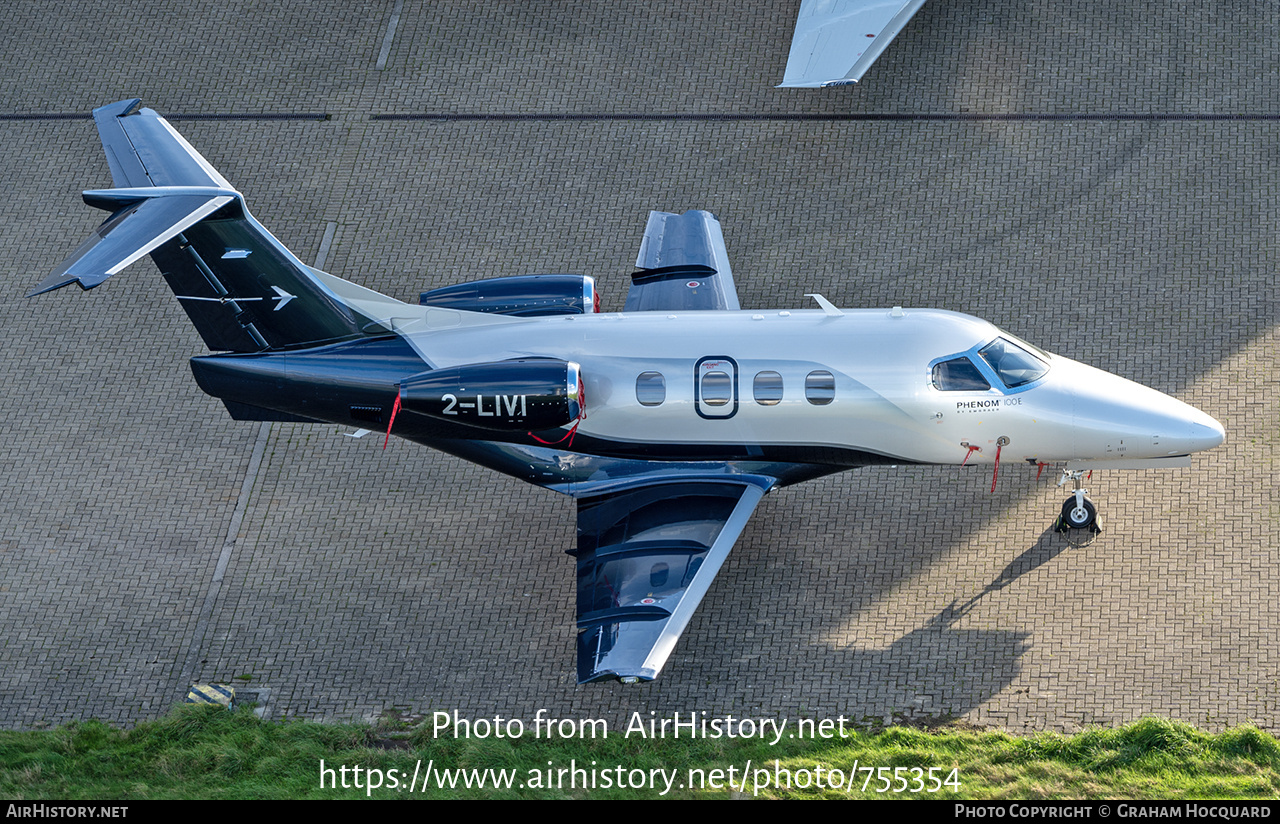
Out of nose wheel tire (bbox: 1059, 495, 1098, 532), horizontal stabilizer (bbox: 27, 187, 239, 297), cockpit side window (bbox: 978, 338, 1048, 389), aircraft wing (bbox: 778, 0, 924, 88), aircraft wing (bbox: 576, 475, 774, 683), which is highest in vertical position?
Answer: aircraft wing (bbox: 778, 0, 924, 88)

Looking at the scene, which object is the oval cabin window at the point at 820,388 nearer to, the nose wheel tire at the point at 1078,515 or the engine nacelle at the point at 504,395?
the engine nacelle at the point at 504,395

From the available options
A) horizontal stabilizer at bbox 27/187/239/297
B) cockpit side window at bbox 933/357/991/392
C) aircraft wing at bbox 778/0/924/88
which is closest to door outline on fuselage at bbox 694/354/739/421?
Result: cockpit side window at bbox 933/357/991/392

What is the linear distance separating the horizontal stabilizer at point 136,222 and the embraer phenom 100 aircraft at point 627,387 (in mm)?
36

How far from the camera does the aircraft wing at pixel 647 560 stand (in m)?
16.9

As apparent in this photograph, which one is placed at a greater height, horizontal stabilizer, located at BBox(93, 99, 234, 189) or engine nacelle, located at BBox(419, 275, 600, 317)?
horizontal stabilizer, located at BBox(93, 99, 234, 189)

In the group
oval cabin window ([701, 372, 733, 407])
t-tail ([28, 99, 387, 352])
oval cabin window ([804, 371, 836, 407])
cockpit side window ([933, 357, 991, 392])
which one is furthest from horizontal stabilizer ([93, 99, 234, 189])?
cockpit side window ([933, 357, 991, 392])

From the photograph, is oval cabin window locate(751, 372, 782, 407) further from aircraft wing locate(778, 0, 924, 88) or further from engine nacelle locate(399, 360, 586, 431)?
aircraft wing locate(778, 0, 924, 88)

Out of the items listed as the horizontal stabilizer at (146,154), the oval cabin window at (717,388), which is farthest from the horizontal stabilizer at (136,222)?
the oval cabin window at (717,388)

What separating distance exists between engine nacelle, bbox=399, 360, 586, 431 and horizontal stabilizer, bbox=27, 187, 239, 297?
346 centimetres

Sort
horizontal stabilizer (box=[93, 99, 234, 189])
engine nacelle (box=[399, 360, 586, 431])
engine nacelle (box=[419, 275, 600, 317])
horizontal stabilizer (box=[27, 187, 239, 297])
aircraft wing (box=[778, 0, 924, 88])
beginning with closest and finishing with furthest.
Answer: horizontal stabilizer (box=[27, 187, 239, 297]) → engine nacelle (box=[399, 360, 586, 431]) → horizontal stabilizer (box=[93, 99, 234, 189]) → engine nacelle (box=[419, 275, 600, 317]) → aircraft wing (box=[778, 0, 924, 88])

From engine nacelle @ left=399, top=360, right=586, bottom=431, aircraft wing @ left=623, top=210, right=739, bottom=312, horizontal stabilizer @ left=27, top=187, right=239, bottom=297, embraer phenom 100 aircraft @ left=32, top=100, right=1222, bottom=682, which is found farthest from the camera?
aircraft wing @ left=623, top=210, right=739, bottom=312

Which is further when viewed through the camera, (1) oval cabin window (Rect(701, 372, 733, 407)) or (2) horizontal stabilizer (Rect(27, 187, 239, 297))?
(1) oval cabin window (Rect(701, 372, 733, 407))

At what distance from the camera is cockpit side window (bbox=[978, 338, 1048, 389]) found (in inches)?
738

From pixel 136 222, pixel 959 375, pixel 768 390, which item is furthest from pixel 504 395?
pixel 959 375
